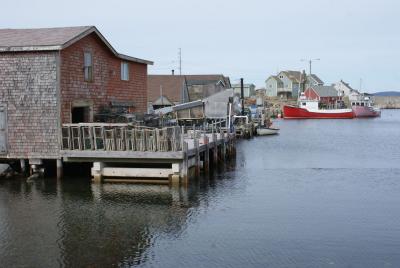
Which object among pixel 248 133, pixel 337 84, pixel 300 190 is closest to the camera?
pixel 300 190

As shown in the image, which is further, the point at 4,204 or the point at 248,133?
the point at 248,133

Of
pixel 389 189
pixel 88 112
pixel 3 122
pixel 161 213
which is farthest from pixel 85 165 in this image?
pixel 389 189

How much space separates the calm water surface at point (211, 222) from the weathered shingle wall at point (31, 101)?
195cm

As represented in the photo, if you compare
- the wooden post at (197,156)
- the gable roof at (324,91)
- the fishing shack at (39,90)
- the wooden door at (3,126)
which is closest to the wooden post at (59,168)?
the fishing shack at (39,90)

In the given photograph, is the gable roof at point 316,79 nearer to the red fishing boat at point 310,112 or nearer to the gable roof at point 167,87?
the red fishing boat at point 310,112

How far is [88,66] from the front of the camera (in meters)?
27.3

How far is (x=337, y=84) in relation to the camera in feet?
503

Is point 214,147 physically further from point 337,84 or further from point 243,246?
point 337,84

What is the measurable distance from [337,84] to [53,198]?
463 feet

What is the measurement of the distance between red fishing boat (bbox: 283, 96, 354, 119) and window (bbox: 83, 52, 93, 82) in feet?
261

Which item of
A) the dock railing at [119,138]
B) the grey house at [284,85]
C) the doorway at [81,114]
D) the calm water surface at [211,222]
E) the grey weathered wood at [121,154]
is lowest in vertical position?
the calm water surface at [211,222]

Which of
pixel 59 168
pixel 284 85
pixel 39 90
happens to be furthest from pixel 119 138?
pixel 284 85

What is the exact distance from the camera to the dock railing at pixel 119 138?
2305 cm

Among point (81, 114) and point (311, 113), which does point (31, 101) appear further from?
Answer: point (311, 113)
